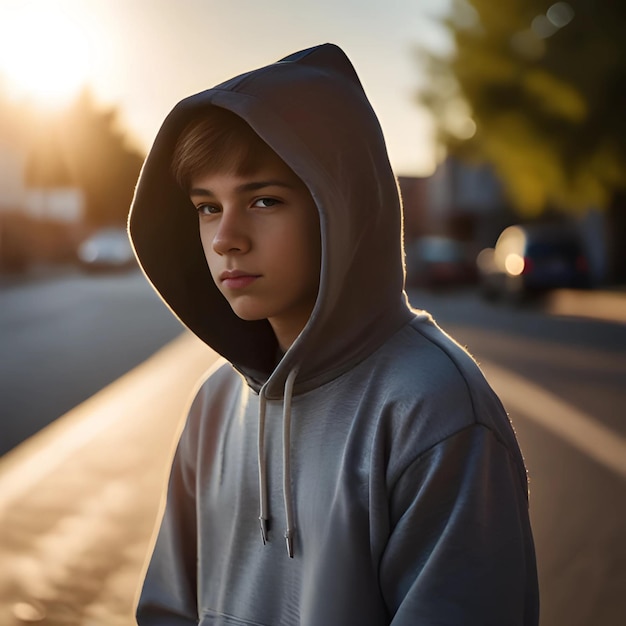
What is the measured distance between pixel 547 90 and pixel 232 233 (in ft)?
88.9

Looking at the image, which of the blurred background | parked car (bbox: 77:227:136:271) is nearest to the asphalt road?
the blurred background

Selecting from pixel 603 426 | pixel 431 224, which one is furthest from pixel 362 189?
pixel 431 224

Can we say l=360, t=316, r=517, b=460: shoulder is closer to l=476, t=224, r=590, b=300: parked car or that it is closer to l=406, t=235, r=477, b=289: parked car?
l=476, t=224, r=590, b=300: parked car

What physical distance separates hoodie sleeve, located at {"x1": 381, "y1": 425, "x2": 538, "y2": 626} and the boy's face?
42cm

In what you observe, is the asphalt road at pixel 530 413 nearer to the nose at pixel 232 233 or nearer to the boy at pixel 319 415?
the boy at pixel 319 415

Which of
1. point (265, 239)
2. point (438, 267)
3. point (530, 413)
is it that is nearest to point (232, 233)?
point (265, 239)

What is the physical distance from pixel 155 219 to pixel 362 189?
55 centimetres

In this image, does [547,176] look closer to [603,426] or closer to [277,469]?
[603,426]

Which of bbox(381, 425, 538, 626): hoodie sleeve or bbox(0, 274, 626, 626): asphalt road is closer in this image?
bbox(381, 425, 538, 626): hoodie sleeve

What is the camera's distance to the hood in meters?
1.83

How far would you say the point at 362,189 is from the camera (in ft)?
6.35

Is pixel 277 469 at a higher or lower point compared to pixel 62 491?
higher

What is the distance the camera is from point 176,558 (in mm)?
2170

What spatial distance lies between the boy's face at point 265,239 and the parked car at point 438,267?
30.6 metres
